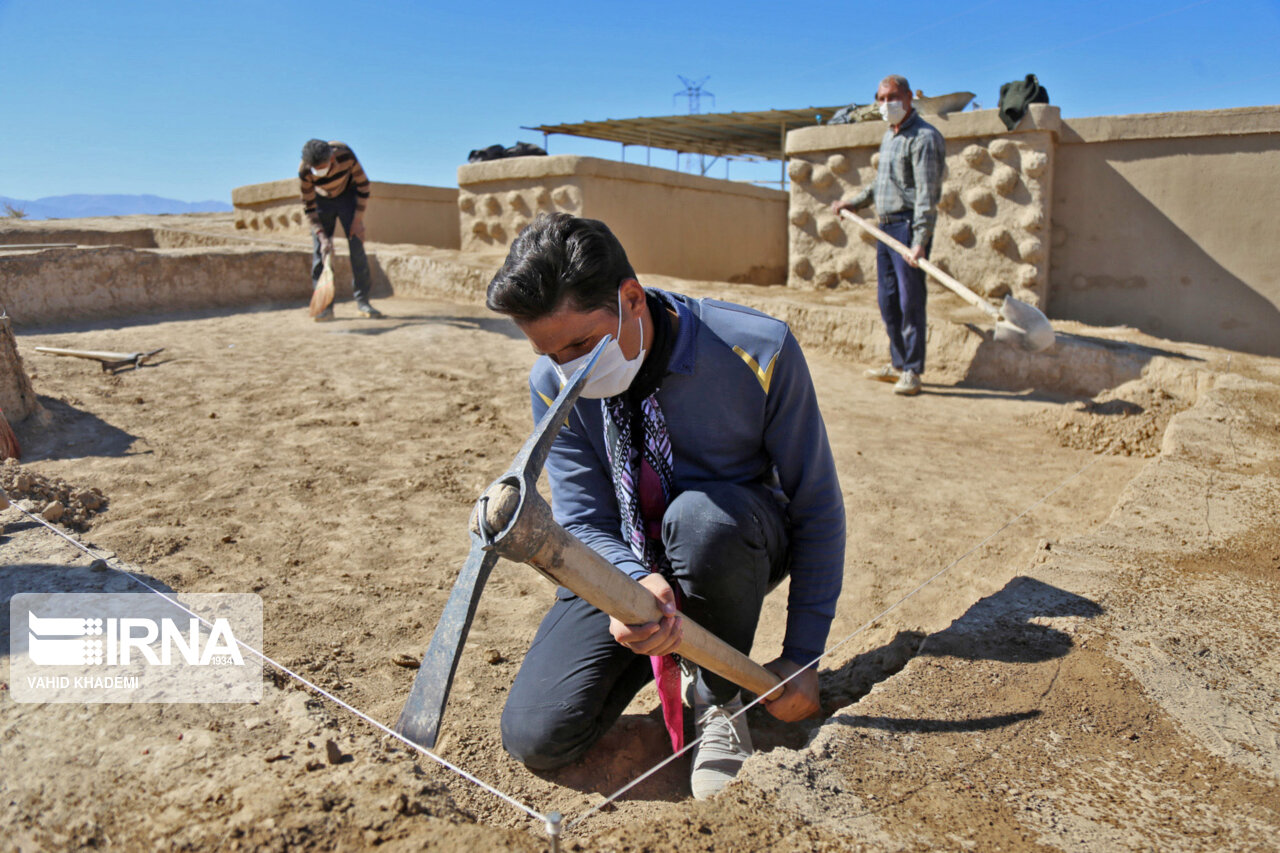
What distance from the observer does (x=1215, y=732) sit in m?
1.37

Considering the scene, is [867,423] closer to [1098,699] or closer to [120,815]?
[1098,699]

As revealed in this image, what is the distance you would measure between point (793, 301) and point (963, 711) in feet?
14.4

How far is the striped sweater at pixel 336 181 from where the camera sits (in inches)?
231

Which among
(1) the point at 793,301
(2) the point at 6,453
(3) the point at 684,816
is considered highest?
(1) the point at 793,301

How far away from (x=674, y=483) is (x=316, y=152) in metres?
4.95

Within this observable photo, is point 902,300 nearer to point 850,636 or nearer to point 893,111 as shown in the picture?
point 893,111

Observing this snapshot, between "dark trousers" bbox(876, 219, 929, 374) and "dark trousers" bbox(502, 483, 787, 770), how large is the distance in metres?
3.17

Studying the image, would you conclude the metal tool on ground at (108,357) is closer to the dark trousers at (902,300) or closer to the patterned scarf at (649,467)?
the patterned scarf at (649,467)

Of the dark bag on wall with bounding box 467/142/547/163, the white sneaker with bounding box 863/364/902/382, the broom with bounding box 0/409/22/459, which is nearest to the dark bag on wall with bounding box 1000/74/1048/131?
the white sneaker with bounding box 863/364/902/382

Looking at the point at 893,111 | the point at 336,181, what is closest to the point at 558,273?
the point at 893,111

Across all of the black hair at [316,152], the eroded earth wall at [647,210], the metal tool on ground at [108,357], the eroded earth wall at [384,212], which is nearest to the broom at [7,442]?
the metal tool on ground at [108,357]

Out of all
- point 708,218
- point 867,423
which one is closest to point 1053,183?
point 867,423

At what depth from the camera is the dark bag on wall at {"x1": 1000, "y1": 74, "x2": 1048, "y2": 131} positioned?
509cm

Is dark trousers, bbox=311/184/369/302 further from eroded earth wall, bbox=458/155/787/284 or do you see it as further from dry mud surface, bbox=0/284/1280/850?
dry mud surface, bbox=0/284/1280/850
